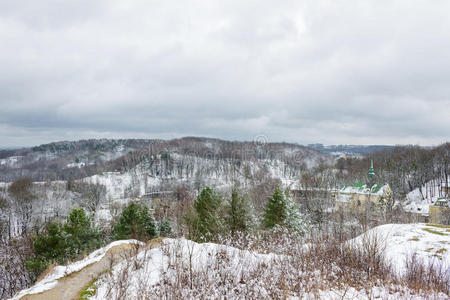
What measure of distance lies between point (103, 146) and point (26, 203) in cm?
12487

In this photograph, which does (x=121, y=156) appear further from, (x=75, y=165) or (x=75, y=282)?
(x=75, y=282)

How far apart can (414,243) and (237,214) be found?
12.0 metres

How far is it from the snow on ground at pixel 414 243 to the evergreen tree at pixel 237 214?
1007 centimetres

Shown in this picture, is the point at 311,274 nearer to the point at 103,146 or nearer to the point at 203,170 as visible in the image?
the point at 203,170

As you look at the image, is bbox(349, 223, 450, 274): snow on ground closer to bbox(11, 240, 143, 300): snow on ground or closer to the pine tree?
bbox(11, 240, 143, 300): snow on ground

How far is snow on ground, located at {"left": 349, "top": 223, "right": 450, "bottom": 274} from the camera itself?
848cm

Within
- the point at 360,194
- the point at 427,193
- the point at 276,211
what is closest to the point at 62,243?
the point at 276,211

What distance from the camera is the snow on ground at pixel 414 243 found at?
8484mm

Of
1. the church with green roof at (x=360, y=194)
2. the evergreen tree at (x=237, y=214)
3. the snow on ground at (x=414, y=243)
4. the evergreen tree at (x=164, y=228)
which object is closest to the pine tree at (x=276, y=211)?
the evergreen tree at (x=237, y=214)

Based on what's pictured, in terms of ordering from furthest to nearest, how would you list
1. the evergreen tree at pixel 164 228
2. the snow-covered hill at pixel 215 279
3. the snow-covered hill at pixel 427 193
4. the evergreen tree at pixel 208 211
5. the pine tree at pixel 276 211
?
1. the snow-covered hill at pixel 427 193
2. the evergreen tree at pixel 164 228
3. the pine tree at pixel 276 211
4. the evergreen tree at pixel 208 211
5. the snow-covered hill at pixel 215 279

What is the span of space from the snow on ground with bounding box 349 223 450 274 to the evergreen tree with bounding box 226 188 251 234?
1007 centimetres

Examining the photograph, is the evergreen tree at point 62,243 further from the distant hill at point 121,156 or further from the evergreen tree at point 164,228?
the distant hill at point 121,156

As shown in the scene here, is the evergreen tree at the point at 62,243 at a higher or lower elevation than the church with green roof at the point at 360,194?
higher

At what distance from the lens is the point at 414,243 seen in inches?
400
